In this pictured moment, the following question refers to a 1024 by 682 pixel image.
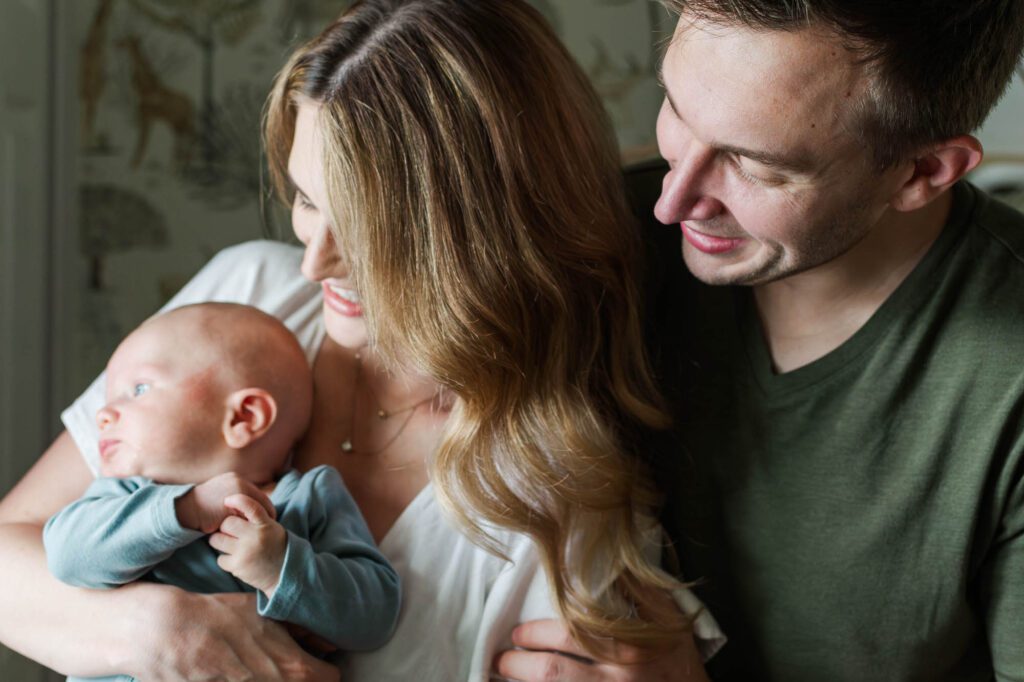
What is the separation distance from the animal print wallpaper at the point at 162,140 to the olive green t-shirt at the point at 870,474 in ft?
3.76

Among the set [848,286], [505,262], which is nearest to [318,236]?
[505,262]

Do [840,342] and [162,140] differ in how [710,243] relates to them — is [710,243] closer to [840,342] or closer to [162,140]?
[840,342]

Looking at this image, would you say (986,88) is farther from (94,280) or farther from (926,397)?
(94,280)

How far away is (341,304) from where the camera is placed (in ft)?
5.15

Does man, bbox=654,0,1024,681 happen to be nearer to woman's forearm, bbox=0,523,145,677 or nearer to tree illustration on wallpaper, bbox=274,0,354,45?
woman's forearm, bbox=0,523,145,677

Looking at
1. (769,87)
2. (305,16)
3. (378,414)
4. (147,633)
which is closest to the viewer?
(769,87)

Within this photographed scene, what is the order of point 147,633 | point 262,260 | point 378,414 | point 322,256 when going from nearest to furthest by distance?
point 147,633, point 322,256, point 378,414, point 262,260

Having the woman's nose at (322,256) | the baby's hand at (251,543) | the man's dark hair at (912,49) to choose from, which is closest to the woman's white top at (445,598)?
the baby's hand at (251,543)

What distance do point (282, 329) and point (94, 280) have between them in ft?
3.36

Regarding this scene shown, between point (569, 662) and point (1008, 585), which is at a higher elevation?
point (1008, 585)

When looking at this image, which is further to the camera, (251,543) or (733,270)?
(733,270)

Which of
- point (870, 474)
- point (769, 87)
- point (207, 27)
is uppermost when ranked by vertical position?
point (769, 87)

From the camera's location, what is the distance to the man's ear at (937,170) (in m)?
1.39

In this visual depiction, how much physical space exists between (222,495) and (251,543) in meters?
0.07
